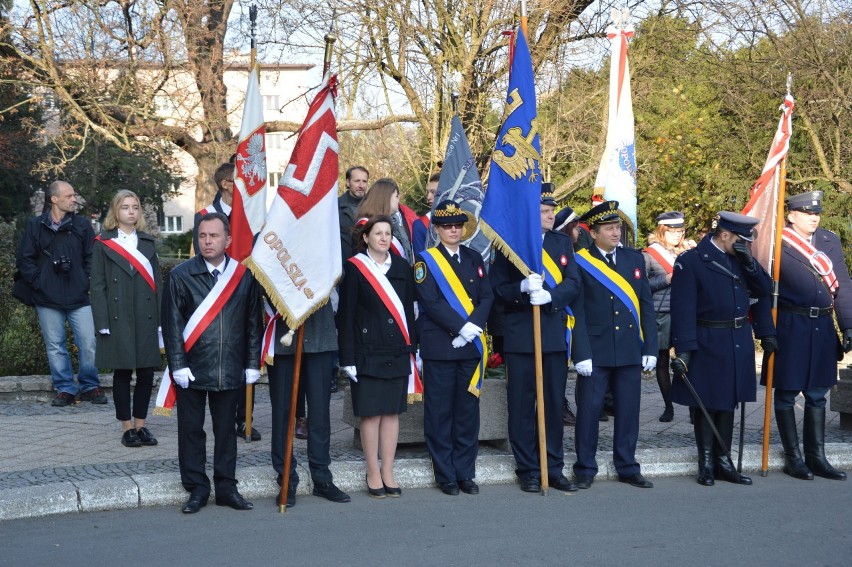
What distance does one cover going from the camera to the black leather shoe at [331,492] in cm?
648

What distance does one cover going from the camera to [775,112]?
20.1m

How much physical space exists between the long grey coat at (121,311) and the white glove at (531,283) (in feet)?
9.51

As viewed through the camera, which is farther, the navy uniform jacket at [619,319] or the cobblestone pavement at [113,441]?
the navy uniform jacket at [619,319]

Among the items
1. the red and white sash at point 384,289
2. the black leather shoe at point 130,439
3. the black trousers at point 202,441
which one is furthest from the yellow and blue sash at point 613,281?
the black leather shoe at point 130,439

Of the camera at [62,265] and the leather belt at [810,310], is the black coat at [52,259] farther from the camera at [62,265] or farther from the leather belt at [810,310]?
the leather belt at [810,310]

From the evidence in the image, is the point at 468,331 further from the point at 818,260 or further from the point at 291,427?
the point at 818,260

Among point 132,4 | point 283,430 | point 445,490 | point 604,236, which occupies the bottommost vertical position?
point 445,490

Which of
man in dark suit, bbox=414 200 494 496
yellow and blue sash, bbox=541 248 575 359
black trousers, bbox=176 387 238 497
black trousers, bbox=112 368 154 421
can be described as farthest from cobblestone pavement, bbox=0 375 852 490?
yellow and blue sash, bbox=541 248 575 359

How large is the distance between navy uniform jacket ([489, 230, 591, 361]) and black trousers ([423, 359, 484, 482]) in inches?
14.9

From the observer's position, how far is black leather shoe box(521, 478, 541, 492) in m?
6.86

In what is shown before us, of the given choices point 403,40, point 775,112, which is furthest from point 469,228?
point 775,112

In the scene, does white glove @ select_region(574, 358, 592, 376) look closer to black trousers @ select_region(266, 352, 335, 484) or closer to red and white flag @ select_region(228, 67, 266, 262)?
black trousers @ select_region(266, 352, 335, 484)

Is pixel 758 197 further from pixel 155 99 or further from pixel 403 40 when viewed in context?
pixel 155 99

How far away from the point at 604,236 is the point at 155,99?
11.0 m
